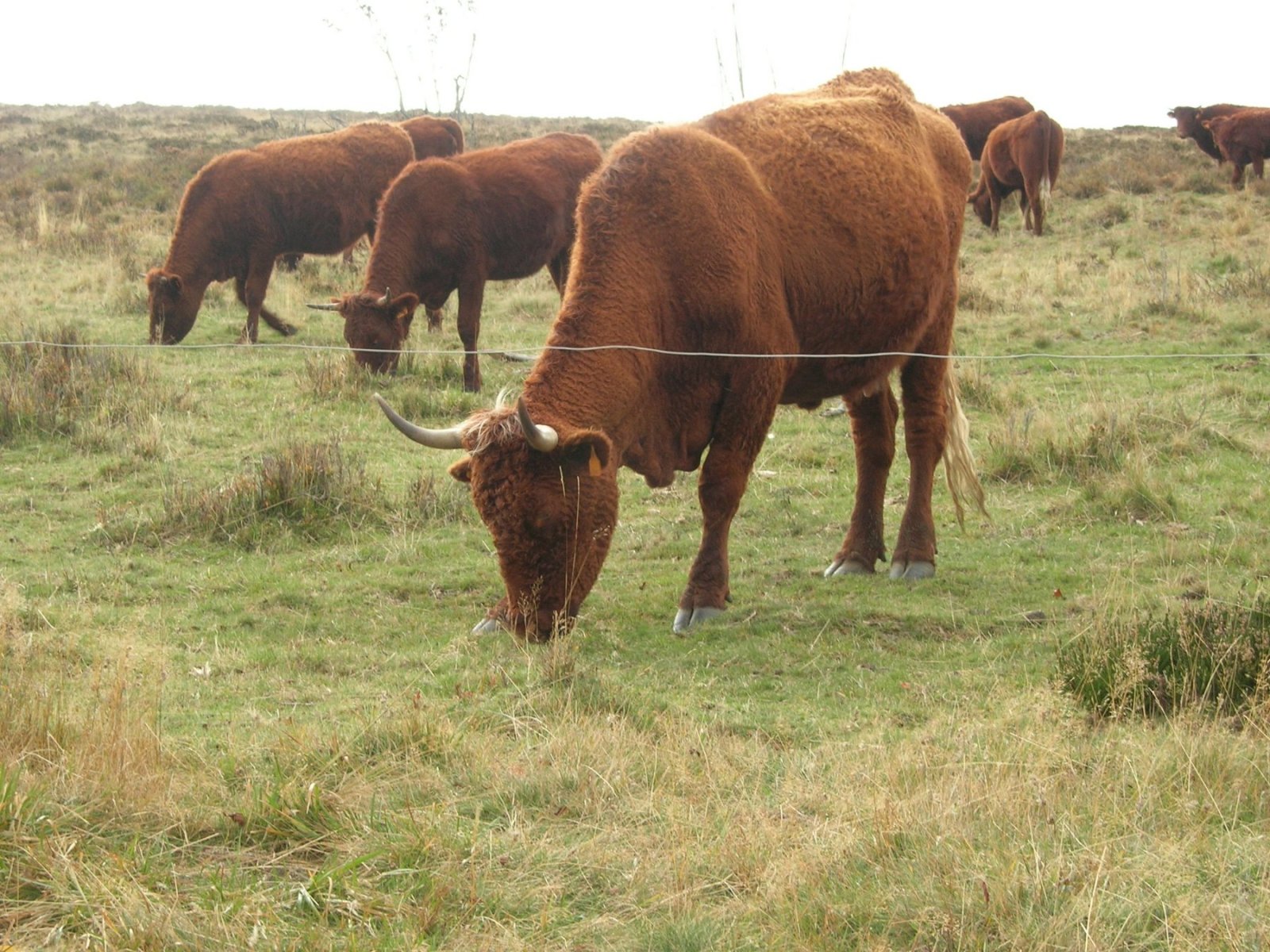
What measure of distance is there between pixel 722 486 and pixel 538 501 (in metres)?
1.31

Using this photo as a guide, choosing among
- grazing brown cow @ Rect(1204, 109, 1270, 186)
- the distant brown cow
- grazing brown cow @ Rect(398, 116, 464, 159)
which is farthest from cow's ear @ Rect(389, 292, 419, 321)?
the distant brown cow

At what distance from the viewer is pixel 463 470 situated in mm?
6004

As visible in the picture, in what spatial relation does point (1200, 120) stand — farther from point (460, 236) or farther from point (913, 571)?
point (913, 571)

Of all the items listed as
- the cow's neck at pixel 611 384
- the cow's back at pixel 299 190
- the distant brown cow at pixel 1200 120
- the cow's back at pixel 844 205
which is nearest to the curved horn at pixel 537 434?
the cow's neck at pixel 611 384

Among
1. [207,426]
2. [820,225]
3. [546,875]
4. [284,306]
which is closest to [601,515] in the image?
[820,225]

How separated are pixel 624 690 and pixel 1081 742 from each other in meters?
1.73

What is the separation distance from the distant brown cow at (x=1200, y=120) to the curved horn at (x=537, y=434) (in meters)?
32.6

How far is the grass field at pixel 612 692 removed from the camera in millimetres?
3270

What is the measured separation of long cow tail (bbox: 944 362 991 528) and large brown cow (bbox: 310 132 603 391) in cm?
516

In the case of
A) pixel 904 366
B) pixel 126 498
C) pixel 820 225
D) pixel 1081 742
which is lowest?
pixel 126 498

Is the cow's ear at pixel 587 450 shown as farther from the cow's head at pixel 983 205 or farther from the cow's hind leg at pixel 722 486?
the cow's head at pixel 983 205

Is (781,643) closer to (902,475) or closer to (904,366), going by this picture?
(904,366)

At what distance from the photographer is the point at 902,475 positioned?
31.7 feet

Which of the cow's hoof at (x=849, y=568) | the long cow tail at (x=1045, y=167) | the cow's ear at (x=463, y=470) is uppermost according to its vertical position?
the long cow tail at (x=1045, y=167)
